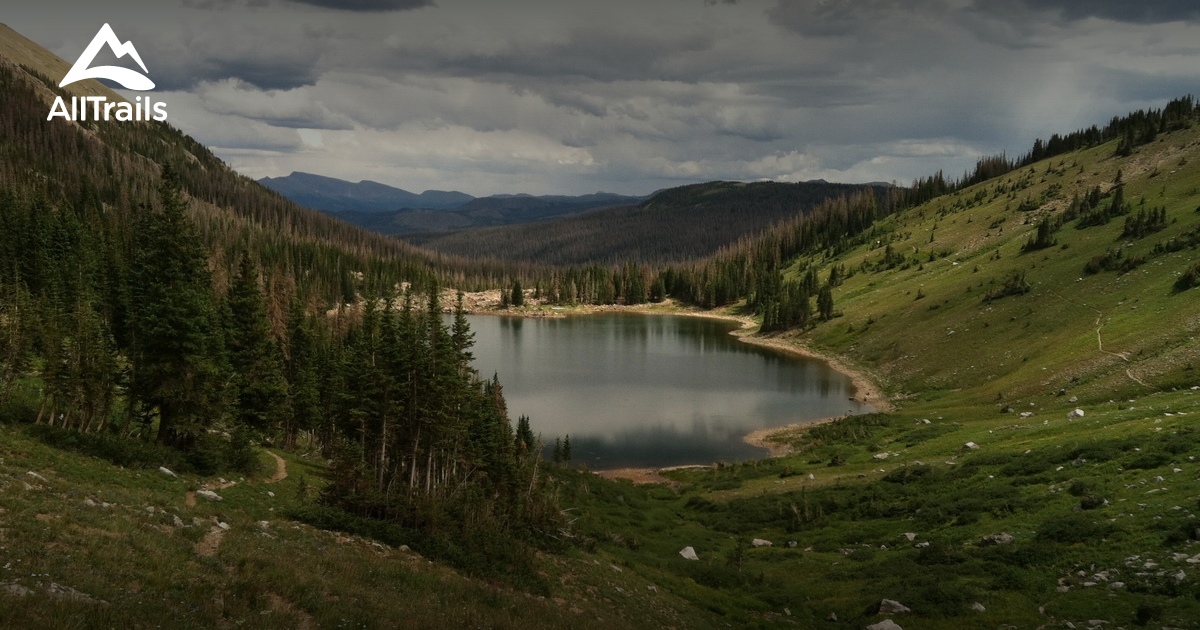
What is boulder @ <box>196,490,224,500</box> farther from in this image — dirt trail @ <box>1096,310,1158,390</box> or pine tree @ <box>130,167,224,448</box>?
dirt trail @ <box>1096,310,1158,390</box>

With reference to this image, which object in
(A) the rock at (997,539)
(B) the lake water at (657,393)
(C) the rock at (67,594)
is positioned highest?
(C) the rock at (67,594)

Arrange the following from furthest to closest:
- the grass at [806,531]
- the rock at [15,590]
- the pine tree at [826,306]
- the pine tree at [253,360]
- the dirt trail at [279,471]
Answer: the pine tree at [826,306], the pine tree at [253,360], the dirt trail at [279,471], the grass at [806,531], the rock at [15,590]

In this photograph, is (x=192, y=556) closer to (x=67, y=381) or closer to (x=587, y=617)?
(x=587, y=617)

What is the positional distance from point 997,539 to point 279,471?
33.5m

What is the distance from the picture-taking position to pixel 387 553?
22016 mm

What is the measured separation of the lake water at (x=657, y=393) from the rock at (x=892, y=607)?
131 feet

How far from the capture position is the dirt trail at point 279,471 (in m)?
30.6

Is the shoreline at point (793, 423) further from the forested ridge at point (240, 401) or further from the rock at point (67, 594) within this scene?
the rock at point (67, 594)

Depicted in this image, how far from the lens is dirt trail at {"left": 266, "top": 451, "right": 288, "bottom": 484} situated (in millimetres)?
30648

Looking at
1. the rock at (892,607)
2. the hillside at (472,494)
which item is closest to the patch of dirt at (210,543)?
the hillside at (472,494)

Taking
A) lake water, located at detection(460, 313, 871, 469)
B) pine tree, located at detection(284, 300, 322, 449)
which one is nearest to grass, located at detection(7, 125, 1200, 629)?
pine tree, located at detection(284, 300, 322, 449)

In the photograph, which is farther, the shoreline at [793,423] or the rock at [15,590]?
the shoreline at [793,423]

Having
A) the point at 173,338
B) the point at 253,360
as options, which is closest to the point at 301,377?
the point at 253,360

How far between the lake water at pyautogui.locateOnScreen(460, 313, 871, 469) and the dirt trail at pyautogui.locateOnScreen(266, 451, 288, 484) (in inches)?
1295
